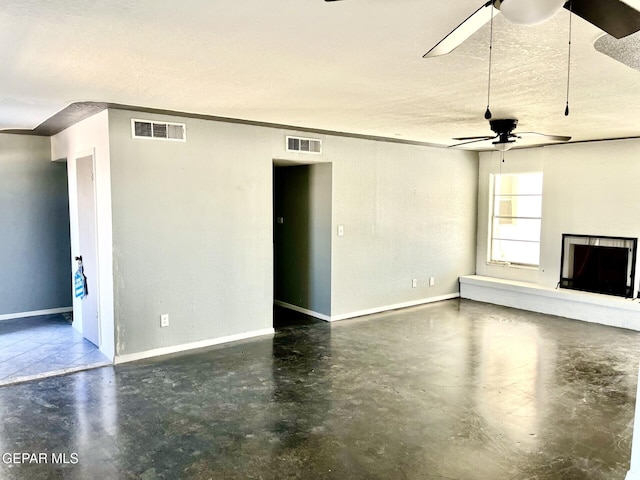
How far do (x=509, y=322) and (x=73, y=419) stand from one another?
207 inches

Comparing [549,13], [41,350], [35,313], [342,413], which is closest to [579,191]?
[342,413]

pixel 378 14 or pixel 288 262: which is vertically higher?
pixel 378 14

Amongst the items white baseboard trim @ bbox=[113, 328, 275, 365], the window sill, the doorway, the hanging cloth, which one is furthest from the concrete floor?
the window sill

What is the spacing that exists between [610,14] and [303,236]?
16.5ft

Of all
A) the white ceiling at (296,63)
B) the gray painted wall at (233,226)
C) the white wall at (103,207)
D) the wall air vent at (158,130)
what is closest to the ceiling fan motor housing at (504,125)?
the white ceiling at (296,63)

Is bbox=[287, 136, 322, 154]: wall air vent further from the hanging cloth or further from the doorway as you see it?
the hanging cloth

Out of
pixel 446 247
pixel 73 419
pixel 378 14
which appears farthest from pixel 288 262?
pixel 378 14

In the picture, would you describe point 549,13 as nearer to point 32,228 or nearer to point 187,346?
point 187,346

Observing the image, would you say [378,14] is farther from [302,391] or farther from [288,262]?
[288,262]

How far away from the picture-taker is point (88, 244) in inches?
195

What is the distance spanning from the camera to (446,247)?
759cm

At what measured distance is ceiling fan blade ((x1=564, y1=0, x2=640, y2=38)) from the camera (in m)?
1.71

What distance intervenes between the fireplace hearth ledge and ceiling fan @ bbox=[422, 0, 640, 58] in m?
5.10

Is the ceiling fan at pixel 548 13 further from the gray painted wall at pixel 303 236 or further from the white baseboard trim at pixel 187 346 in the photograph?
the gray painted wall at pixel 303 236
